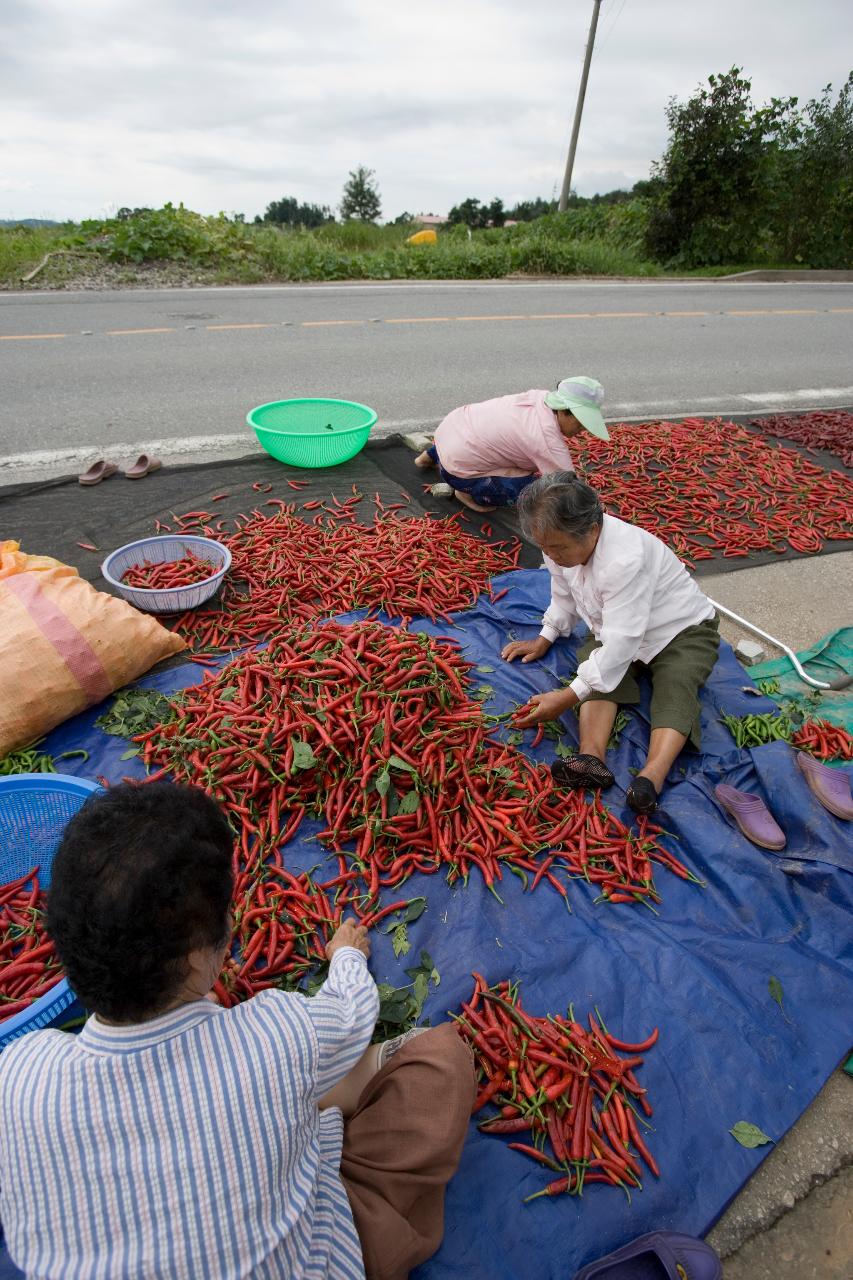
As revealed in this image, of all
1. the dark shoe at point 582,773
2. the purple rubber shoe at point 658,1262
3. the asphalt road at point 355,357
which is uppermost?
the asphalt road at point 355,357

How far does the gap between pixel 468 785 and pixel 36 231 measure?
16.3 meters

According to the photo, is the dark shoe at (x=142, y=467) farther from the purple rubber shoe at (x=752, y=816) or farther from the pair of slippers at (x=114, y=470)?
the purple rubber shoe at (x=752, y=816)

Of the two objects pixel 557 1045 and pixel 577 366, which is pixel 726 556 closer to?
pixel 557 1045

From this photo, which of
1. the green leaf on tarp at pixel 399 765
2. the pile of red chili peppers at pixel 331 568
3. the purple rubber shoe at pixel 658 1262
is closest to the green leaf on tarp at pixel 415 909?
the green leaf on tarp at pixel 399 765

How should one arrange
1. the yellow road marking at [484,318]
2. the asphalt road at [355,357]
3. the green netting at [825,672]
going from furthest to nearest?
the yellow road marking at [484,318], the asphalt road at [355,357], the green netting at [825,672]

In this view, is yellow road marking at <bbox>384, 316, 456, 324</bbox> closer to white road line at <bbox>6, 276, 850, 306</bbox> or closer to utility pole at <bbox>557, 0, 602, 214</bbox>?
white road line at <bbox>6, 276, 850, 306</bbox>

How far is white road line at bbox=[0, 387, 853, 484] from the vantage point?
5.63 m

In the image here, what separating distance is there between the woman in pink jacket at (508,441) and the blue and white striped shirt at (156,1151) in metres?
4.04

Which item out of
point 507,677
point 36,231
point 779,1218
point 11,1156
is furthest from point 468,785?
point 36,231

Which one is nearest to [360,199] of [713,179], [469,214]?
[469,214]

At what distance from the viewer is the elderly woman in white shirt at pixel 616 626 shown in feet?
9.78

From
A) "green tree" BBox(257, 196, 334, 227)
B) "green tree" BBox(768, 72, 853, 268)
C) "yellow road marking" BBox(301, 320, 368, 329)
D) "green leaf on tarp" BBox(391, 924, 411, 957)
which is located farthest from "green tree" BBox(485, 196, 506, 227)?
Result: "green leaf on tarp" BBox(391, 924, 411, 957)

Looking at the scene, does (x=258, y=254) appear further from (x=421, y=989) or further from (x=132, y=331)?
(x=421, y=989)

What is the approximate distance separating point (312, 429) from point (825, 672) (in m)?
4.29
